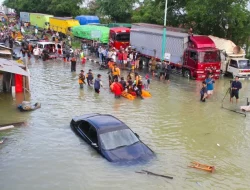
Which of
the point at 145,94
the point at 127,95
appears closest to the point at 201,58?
the point at 145,94

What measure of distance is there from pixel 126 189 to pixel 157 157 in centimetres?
218

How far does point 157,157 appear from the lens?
11.4 meters

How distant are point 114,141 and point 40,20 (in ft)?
162

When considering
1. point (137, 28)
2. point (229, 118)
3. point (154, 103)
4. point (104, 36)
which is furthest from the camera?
point (104, 36)

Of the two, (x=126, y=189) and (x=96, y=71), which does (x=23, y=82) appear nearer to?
(x=96, y=71)

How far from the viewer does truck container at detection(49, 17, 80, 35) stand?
45.8m

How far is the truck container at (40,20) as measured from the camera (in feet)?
177

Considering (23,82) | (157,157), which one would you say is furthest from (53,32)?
(157,157)

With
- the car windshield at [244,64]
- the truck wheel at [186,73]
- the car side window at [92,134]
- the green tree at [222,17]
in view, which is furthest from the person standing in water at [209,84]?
the green tree at [222,17]

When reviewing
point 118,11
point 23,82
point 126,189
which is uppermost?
point 118,11

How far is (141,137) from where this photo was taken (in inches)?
525

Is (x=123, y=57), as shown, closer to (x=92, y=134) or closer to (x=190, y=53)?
(x=190, y=53)

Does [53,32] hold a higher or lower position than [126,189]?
higher

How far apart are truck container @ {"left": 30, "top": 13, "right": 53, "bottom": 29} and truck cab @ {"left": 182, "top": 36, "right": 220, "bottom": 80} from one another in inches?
1352
